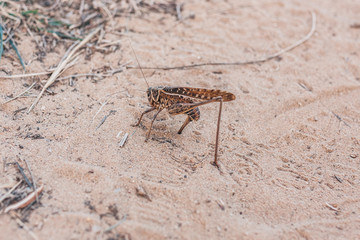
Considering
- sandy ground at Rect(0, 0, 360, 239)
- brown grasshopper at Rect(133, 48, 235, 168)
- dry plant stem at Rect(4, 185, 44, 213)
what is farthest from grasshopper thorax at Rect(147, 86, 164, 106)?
dry plant stem at Rect(4, 185, 44, 213)

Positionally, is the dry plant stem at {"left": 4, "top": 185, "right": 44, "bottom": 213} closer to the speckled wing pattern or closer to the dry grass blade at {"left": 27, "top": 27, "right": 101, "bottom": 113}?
the dry grass blade at {"left": 27, "top": 27, "right": 101, "bottom": 113}

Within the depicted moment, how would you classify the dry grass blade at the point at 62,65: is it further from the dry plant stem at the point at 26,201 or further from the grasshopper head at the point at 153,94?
the grasshopper head at the point at 153,94

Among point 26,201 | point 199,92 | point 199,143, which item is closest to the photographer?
point 26,201

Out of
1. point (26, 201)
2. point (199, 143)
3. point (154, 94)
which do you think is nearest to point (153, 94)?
point (154, 94)

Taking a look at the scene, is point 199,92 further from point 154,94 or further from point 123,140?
point 123,140

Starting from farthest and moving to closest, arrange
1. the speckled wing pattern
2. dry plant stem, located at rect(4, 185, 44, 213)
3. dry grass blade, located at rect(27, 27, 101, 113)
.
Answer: dry grass blade, located at rect(27, 27, 101, 113) → the speckled wing pattern → dry plant stem, located at rect(4, 185, 44, 213)

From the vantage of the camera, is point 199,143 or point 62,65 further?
point 62,65

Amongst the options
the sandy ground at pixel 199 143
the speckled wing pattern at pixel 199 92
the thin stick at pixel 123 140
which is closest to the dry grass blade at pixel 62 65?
the sandy ground at pixel 199 143

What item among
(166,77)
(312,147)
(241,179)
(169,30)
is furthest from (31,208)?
(169,30)

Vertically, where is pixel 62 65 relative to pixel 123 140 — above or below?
above
